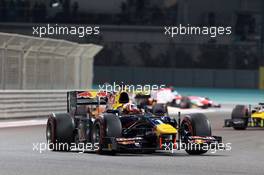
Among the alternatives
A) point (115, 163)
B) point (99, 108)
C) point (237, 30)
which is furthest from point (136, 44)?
point (115, 163)

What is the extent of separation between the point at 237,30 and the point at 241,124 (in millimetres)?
33057

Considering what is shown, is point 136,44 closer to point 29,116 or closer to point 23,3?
point 23,3

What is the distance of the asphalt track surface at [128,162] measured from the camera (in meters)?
11.2

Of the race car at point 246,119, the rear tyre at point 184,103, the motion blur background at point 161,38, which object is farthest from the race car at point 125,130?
the motion blur background at point 161,38

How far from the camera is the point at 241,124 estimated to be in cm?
2297

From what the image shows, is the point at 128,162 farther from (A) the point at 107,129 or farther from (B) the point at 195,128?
(B) the point at 195,128

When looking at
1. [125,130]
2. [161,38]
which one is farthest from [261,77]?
[125,130]

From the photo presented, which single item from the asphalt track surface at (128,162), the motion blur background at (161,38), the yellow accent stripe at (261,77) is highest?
the motion blur background at (161,38)

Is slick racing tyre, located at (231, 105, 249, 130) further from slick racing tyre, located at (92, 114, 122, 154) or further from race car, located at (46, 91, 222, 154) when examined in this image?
slick racing tyre, located at (92, 114, 122, 154)

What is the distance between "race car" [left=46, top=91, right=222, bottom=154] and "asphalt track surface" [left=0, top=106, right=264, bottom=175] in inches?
7.8

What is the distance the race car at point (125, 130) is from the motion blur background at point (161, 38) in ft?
122

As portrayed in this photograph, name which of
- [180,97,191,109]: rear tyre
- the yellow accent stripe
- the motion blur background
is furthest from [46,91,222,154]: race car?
the yellow accent stripe

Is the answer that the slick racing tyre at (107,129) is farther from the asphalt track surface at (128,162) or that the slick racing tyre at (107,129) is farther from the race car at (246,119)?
the race car at (246,119)

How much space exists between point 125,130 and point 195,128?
114 cm
